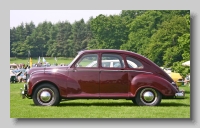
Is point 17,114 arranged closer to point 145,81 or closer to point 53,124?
point 53,124

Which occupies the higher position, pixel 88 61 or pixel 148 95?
pixel 88 61

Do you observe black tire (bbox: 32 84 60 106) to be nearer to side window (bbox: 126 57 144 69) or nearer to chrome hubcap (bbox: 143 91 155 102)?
side window (bbox: 126 57 144 69)

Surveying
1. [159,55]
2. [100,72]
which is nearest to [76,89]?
[100,72]

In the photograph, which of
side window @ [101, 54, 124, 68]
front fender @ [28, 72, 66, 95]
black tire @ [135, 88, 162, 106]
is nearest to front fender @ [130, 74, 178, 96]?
black tire @ [135, 88, 162, 106]

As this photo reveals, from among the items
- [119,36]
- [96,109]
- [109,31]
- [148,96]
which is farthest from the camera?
[109,31]

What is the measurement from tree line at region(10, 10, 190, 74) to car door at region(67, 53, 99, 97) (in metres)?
0.47

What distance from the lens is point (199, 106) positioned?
2527 centimetres

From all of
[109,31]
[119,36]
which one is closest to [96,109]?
[119,36]

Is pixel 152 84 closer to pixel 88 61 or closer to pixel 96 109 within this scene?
pixel 96 109

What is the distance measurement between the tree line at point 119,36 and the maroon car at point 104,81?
418mm

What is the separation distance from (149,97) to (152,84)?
1.10ft

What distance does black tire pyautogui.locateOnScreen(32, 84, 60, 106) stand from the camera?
2533cm

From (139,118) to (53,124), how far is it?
203 centimetres

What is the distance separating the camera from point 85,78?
2525cm
